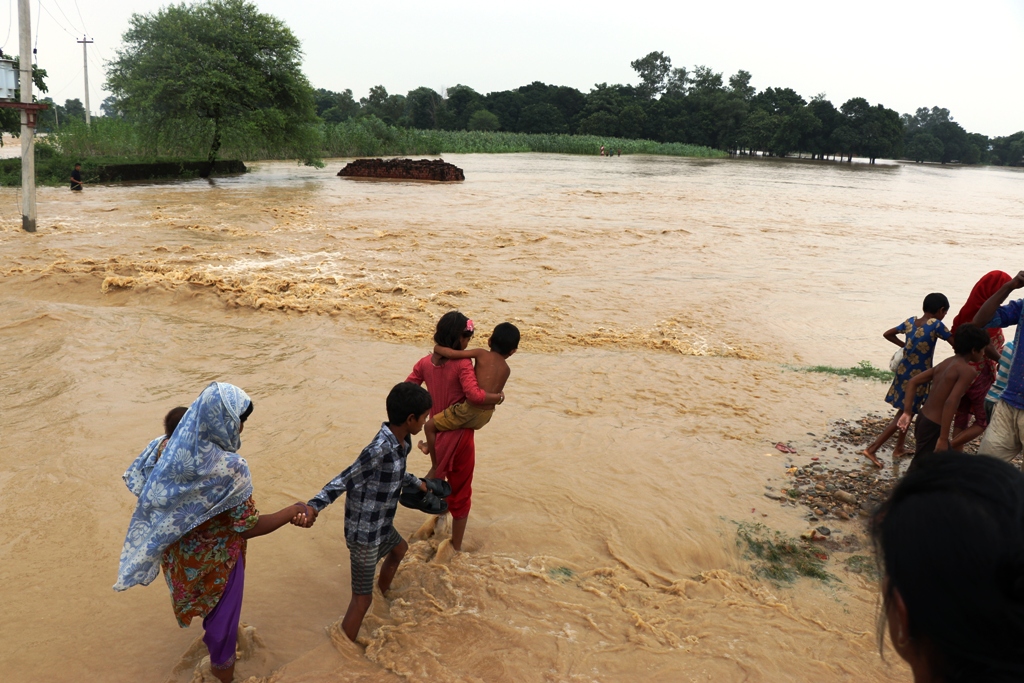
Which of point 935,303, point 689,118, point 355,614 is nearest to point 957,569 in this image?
point 355,614

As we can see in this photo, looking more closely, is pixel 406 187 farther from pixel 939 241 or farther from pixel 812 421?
pixel 812 421

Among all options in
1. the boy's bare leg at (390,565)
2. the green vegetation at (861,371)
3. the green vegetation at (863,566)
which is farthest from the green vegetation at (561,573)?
the green vegetation at (861,371)

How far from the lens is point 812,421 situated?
661 centimetres

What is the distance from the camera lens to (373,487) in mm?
3207

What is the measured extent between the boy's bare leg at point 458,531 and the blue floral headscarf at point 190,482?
1.67m

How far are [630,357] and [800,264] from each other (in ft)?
27.6

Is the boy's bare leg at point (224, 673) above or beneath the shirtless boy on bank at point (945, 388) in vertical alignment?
beneath

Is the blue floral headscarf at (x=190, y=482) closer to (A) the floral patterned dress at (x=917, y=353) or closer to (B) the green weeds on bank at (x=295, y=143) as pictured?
(A) the floral patterned dress at (x=917, y=353)

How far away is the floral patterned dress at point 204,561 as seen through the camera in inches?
108

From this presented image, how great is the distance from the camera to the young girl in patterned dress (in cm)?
537

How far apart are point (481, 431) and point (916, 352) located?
3.60 meters

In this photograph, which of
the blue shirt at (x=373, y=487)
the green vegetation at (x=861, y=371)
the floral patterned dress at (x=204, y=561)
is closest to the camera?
the floral patterned dress at (x=204, y=561)

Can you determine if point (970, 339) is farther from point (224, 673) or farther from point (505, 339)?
point (224, 673)

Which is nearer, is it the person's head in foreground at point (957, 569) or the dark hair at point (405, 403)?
the person's head in foreground at point (957, 569)
